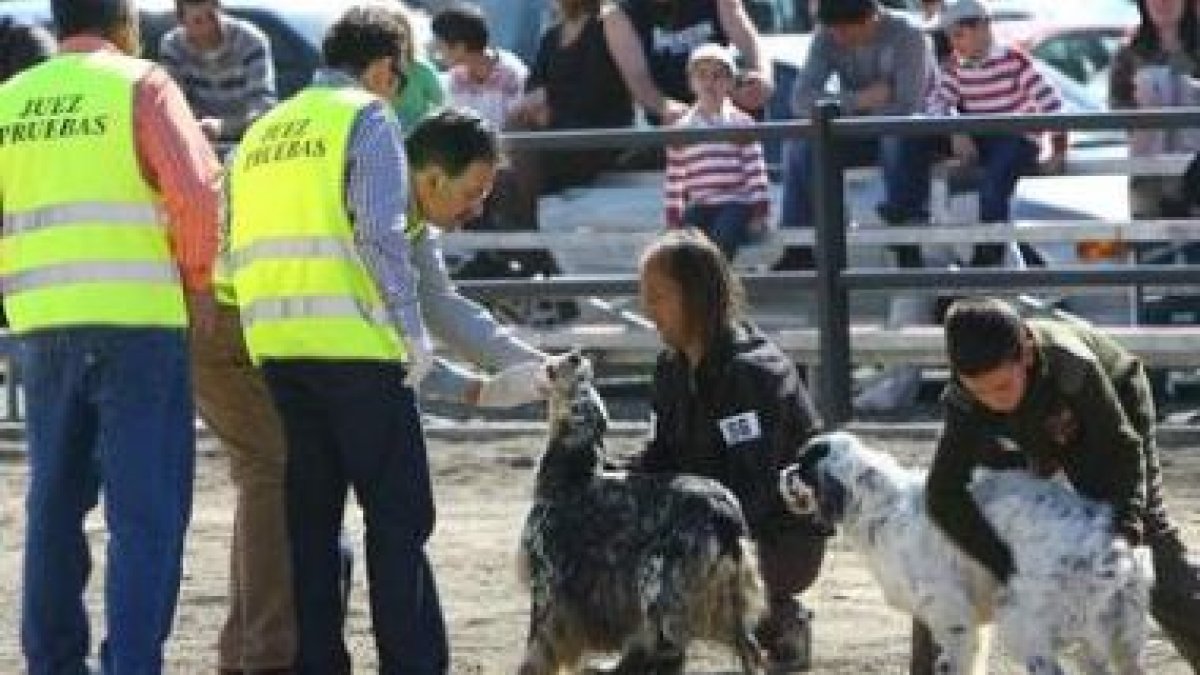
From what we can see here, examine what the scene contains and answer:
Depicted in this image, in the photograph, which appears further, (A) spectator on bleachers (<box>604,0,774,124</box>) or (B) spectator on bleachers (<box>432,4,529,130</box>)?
(B) spectator on bleachers (<box>432,4,529,130</box>)

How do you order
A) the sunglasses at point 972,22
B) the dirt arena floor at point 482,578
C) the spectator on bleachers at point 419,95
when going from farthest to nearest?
the sunglasses at point 972,22, the spectator on bleachers at point 419,95, the dirt arena floor at point 482,578

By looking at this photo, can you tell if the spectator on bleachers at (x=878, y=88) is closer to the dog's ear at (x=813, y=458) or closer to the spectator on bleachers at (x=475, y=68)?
the spectator on bleachers at (x=475, y=68)

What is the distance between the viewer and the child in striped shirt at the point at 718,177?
14.0m

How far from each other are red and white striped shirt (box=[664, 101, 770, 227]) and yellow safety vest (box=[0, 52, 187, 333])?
233 inches

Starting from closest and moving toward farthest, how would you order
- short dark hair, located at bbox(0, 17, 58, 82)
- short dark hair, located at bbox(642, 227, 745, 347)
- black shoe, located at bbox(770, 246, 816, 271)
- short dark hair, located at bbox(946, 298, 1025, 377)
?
short dark hair, located at bbox(946, 298, 1025, 377) < short dark hair, located at bbox(642, 227, 745, 347) < short dark hair, located at bbox(0, 17, 58, 82) < black shoe, located at bbox(770, 246, 816, 271)

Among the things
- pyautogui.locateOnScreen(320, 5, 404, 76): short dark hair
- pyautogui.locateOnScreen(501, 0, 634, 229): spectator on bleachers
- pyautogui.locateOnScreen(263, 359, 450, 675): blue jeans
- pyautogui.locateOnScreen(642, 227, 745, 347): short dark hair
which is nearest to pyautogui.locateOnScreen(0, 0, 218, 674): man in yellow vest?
pyautogui.locateOnScreen(263, 359, 450, 675): blue jeans

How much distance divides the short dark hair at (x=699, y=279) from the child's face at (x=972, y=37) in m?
6.05

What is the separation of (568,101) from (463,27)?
561mm

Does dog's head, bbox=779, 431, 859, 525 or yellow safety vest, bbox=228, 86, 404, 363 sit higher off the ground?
yellow safety vest, bbox=228, 86, 404, 363

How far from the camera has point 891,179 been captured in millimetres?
14203

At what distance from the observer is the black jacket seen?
8.53 metres

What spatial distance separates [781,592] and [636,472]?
639 millimetres

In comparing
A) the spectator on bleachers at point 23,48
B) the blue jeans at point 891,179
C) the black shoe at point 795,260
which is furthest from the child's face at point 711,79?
the spectator on bleachers at point 23,48

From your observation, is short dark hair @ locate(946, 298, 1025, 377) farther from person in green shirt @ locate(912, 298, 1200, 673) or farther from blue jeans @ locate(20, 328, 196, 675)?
blue jeans @ locate(20, 328, 196, 675)
